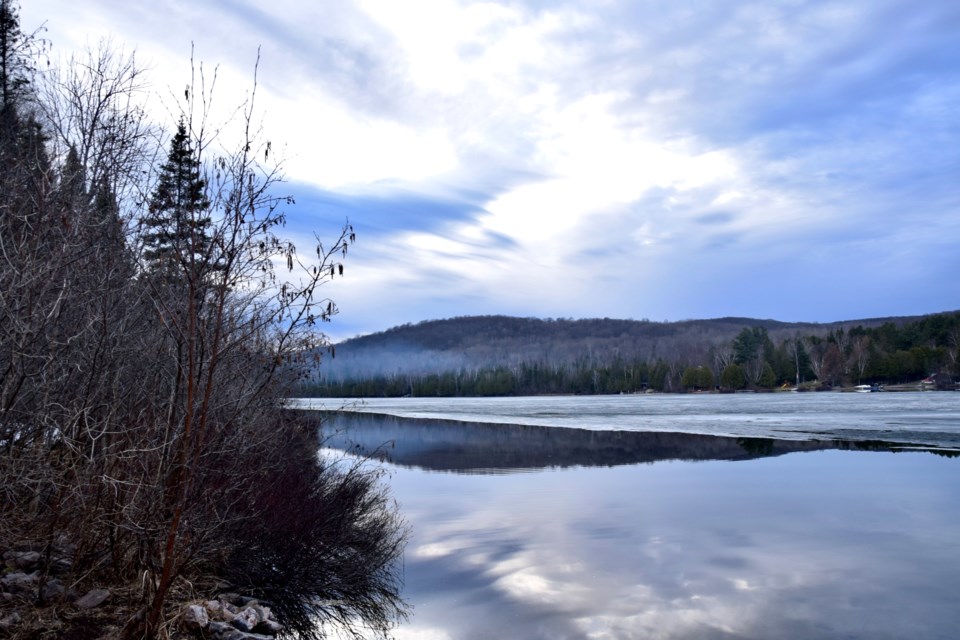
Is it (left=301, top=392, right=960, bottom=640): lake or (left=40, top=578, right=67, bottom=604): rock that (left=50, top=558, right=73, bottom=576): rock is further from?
(left=301, top=392, right=960, bottom=640): lake

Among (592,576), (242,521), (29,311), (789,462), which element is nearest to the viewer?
(29,311)

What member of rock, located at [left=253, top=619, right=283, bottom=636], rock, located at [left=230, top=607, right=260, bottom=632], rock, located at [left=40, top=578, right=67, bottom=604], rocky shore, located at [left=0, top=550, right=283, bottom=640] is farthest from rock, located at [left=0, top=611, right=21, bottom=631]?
rock, located at [left=253, top=619, right=283, bottom=636]

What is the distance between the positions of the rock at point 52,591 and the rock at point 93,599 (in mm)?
174

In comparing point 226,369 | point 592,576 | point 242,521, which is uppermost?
point 226,369

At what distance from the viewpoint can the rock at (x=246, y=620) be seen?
28.3 ft

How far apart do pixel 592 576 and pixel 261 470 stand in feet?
17.6

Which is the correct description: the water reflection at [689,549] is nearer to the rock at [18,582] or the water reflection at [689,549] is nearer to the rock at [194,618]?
the rock at [194,618]

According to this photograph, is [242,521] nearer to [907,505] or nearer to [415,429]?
[907,505]

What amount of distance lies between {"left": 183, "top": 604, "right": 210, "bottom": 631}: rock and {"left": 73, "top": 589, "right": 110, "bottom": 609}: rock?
883mm

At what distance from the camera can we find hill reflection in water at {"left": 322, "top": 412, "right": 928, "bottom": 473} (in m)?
28.7

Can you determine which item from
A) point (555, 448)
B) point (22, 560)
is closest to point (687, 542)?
point (22, 560)

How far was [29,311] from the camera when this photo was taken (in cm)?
745

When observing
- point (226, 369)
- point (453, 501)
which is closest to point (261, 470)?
point (226, 369)

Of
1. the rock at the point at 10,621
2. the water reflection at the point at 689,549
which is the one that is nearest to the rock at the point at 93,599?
the rock at the point at 10,621
